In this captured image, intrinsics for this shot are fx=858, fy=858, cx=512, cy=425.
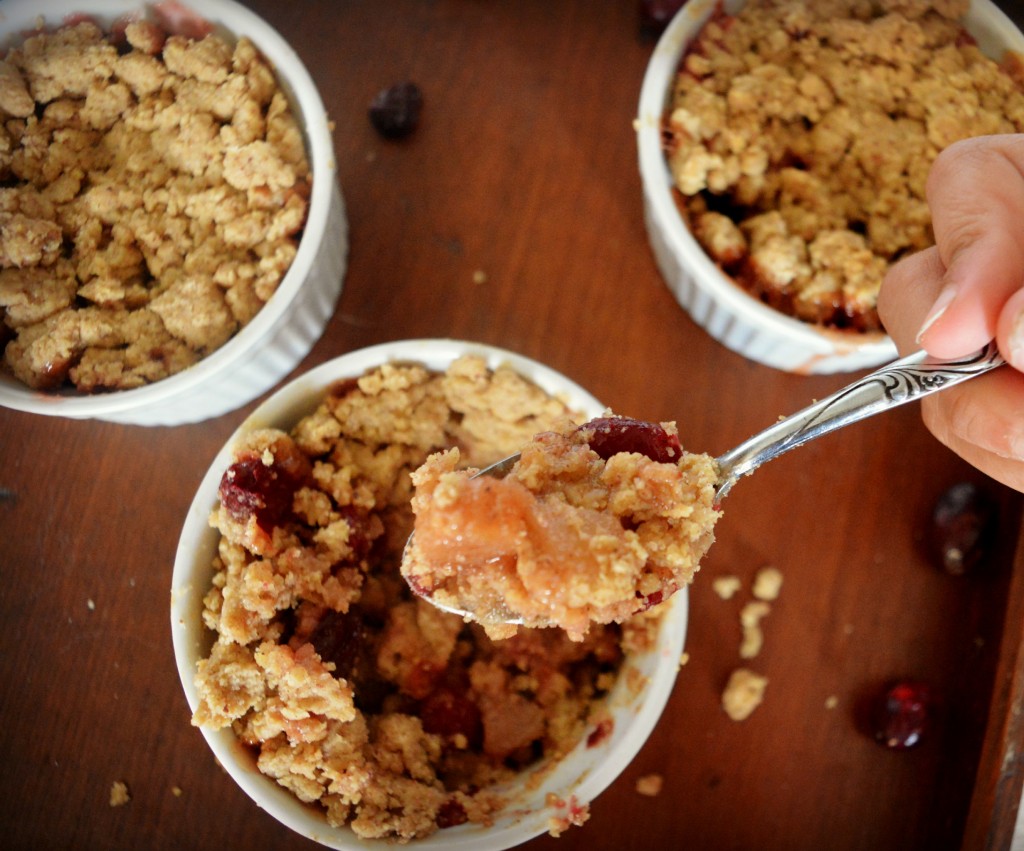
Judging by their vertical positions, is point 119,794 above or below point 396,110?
below

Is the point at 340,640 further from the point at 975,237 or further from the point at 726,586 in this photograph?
the point at 975,237

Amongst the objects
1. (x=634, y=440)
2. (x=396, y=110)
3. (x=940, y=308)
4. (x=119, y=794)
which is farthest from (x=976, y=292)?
(x=119, y=794)

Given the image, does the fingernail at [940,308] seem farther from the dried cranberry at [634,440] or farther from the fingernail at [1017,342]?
the dried cranberry at [634,440]

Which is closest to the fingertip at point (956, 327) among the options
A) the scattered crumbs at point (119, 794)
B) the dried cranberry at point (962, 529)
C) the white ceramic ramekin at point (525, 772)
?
the white ceramic ramekin at point (525, 772)

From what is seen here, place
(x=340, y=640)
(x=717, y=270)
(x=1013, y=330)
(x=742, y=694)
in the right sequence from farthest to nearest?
(x=742, y=694) < (x=717, y=270) < (x=340, y=640) < (x=1013, y=330)

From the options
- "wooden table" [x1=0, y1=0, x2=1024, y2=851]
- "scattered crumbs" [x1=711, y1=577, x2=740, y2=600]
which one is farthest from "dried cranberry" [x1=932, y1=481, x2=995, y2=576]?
"scattered crumbs" [x1=711, y1=577, x2=740, y2=600]

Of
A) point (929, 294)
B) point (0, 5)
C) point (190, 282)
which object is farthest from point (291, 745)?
point (0, 5)

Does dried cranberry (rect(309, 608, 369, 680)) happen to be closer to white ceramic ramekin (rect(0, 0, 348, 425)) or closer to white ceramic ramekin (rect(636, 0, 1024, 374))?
white ceramic ramekin (rect(0, 0, 348, 425))
